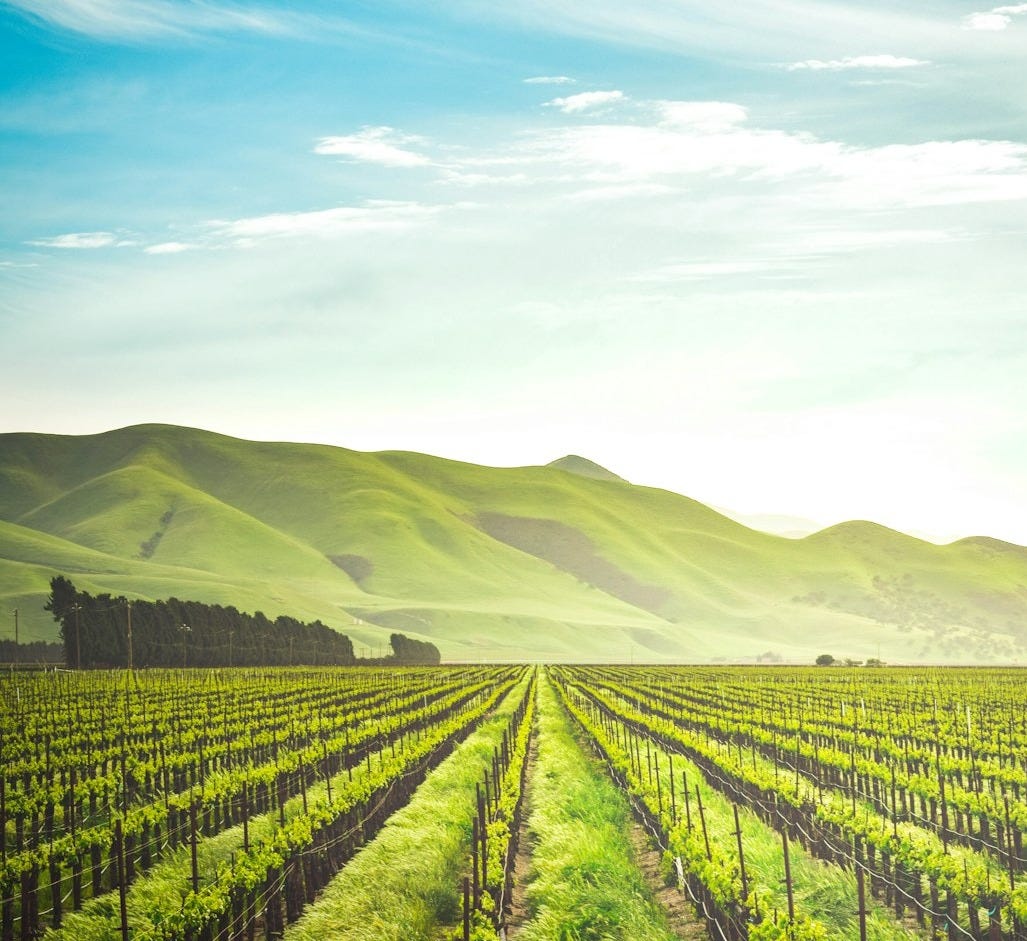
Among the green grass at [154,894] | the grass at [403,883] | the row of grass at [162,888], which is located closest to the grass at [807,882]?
the grass at [403,883]

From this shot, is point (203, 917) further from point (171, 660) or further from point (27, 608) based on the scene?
point (27, 608)

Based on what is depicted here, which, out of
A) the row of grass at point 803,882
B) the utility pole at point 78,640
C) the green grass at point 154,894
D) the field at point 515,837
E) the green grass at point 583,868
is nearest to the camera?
the green grass at point 154,894

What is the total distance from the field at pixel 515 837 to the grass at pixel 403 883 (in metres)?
0.05

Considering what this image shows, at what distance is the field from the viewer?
14.0 metres

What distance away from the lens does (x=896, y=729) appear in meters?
34.2

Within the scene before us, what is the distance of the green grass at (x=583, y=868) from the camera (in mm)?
13945

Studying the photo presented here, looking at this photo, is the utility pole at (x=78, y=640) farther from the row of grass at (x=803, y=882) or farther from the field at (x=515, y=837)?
the row of grass at (x=803, y=882)

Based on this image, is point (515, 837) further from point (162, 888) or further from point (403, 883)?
point (162, 888)

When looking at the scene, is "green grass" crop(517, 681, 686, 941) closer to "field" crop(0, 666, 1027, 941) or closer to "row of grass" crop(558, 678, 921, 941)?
"field" crop(0, 666, 1027, 941)

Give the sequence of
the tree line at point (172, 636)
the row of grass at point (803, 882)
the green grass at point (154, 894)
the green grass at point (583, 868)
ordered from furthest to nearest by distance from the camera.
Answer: the tree line at point (172, 636)
the row of grass at point (803, 882)
the green grass at point (583, 868)
the green grass at point (154, 894)

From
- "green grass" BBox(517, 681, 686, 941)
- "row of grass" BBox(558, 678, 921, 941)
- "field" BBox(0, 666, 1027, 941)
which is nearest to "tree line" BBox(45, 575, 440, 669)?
"field" BBox(0, 666, 1027, 941)

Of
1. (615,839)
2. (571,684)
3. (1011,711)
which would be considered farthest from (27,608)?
(615,839)

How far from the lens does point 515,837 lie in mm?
18484

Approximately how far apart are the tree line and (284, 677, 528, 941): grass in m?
78.1
